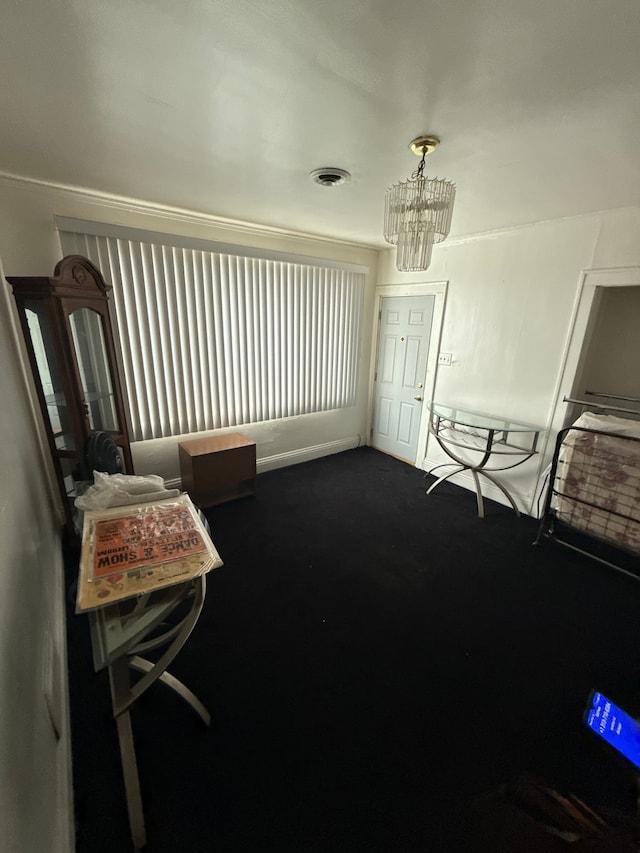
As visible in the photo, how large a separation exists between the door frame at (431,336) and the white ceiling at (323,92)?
1.46 meters

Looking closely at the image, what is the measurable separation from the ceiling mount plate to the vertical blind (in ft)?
6.49

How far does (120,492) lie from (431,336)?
3.31 m

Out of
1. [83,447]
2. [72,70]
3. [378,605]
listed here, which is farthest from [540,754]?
[72,70]

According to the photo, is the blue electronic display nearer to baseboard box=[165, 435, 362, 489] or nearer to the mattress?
the mattress

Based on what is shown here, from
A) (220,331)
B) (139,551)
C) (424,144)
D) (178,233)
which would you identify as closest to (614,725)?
(139,551)

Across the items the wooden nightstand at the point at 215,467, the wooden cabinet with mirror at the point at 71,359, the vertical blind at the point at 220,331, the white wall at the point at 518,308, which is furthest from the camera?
the wooden nightstand at the point at 215,467

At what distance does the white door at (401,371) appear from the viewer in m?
3.82

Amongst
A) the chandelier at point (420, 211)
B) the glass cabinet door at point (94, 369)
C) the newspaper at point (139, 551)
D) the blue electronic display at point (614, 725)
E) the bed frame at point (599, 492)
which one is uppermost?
the chandelier at point (420, 211)

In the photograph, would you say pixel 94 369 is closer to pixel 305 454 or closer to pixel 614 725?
pixel 305 454

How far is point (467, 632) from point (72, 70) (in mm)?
3015

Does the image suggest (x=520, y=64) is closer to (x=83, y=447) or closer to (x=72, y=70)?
(x=72, y=70)

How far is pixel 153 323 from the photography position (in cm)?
→ 281

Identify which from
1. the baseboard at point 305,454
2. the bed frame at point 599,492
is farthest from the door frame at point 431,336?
the bed frame at point 599,492

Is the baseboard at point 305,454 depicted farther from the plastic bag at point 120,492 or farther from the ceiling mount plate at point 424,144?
the ceiling mount plate at point 424,144
